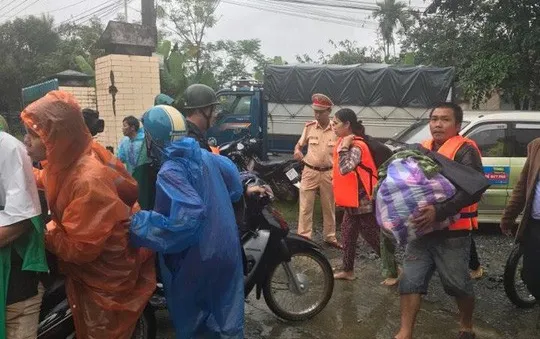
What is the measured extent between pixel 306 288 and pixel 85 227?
2.11 meters

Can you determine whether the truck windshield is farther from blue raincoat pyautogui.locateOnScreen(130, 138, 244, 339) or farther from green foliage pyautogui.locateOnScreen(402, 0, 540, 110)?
blue raincoat pyautogui.locateOnScreen(130, 138, 244, 339)

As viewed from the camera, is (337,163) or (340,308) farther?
(337,163)

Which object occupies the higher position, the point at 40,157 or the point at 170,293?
the point at 40,157

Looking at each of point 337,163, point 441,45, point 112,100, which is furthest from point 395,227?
point 441,45

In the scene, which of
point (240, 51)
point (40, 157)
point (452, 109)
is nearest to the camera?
point (40, 157)

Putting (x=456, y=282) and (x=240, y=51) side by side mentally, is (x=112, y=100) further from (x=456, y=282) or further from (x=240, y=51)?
(x=240, y=51)

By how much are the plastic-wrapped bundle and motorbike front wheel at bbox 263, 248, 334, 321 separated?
1.01 metres

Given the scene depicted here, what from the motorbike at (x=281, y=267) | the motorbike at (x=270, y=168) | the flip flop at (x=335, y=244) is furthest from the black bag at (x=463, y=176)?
the motorbike at (x=270, y=168)

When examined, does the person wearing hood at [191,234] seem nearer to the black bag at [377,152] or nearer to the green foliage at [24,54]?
the black bag at [377,152]

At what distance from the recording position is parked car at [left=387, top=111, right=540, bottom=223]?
6.28 m

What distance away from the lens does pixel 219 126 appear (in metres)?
11.1

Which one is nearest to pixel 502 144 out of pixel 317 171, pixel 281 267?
pixel 317 171

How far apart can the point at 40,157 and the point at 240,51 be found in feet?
119

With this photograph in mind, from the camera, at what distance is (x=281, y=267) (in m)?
3.78
